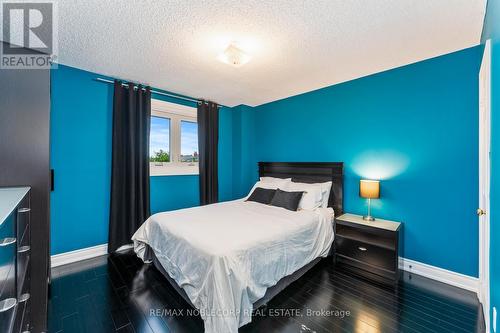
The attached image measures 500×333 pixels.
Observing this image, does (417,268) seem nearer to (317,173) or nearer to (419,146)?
(419,146)

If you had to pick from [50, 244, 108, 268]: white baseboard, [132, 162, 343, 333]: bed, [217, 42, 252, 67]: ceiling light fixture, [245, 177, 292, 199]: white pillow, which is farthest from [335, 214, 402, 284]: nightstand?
[50, 244, 108, 268]: white baseboard

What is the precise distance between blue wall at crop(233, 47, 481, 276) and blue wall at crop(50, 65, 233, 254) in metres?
3.24

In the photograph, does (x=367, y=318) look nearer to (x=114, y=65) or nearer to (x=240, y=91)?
(x=240, y=91)

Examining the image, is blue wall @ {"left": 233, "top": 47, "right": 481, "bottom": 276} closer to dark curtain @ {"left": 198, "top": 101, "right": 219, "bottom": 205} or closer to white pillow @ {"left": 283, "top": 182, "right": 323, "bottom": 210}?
white pillow @ {"left": 283, "top": 182, "right": 323, "bottom": 210}

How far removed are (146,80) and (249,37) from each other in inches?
72.5

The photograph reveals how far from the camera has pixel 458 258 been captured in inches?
89.3

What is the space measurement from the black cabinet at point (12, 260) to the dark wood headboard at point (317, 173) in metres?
3.18

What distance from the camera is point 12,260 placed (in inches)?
42.7

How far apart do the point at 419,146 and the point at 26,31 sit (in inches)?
165

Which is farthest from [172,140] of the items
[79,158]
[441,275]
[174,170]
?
[441,275]

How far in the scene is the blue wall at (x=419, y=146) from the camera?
2236 mm

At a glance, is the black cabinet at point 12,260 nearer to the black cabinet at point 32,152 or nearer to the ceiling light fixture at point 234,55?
the black cabinet at point 32,152

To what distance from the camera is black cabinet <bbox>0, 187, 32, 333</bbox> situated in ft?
2.92

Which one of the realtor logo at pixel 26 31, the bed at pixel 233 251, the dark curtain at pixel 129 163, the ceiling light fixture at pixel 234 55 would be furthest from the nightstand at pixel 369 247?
the realtor logo at pixel 26 31
